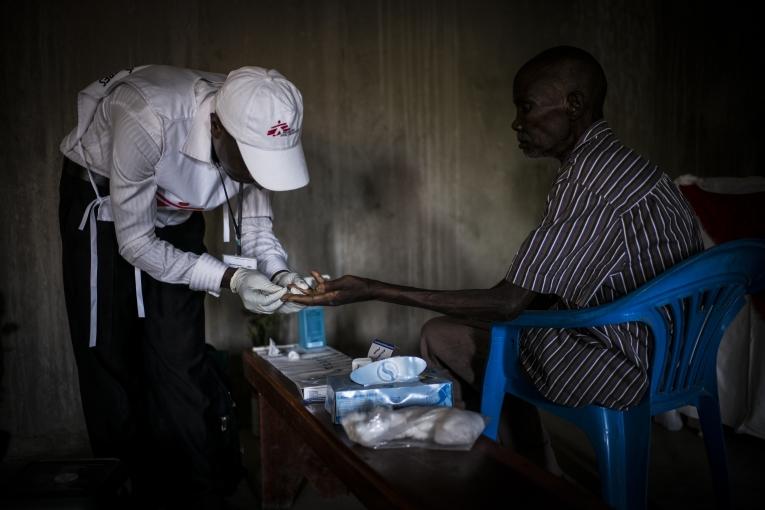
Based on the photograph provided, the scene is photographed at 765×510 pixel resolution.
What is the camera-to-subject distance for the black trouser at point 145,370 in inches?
72.8

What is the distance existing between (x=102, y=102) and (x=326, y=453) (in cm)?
120

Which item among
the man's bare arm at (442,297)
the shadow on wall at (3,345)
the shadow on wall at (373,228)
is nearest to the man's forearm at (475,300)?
the man's bare arm at (442,297)

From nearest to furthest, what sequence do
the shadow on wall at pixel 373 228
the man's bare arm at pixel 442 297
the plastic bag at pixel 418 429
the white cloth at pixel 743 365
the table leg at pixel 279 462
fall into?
the plastic bag at pixel 418 429 < the man's bare arm at pixel 442 297 < the table leg at pixel 279 462 < the white cloth at pixel 743 365 < the shadow on wall at pixel 373 228

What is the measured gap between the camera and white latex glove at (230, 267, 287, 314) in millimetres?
1791

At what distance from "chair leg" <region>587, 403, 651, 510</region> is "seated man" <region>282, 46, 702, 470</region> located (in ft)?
0.11

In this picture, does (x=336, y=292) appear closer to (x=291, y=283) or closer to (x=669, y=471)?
(x=291, y=283)

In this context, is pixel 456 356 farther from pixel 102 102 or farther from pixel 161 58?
pixel 161 58

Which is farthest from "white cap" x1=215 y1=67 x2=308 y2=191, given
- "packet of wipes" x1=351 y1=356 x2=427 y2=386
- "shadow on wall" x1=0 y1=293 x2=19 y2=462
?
"shadow on wall" x1=0 y1=293 x2=19 y2=462

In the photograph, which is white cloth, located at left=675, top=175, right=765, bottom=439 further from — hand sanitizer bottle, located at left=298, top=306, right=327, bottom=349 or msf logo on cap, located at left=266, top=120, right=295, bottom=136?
msf logo on cap, located at left=266, top=120, right=295, bottom=136

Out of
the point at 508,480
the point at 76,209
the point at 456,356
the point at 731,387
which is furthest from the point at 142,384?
the point at 731,387

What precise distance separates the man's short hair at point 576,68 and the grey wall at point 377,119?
1.64 meters

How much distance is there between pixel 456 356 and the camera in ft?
6.14

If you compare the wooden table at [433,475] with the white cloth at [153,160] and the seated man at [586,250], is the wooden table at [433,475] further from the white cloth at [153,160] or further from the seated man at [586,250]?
the white cloth at [153,160]

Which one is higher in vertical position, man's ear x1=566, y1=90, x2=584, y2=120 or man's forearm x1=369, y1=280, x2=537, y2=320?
man's ear x1=566, y1=90, x2=584, y2=120
